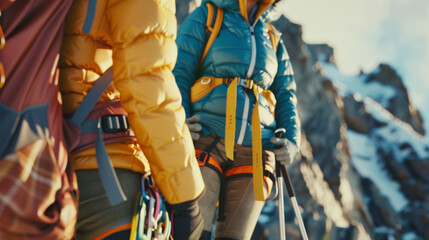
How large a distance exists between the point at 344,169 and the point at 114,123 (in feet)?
86.6

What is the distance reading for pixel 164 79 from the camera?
168 centimetres

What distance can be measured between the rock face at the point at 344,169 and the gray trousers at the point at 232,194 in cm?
642

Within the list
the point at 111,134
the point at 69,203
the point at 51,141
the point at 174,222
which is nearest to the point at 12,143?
the point at 51,141

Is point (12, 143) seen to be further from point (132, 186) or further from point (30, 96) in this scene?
point (132, 186)

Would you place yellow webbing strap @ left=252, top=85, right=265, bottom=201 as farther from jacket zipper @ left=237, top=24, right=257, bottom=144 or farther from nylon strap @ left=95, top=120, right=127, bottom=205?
nylon strap @ left=95, top=120, right=127, bottom=205

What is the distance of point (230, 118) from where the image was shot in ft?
10.3

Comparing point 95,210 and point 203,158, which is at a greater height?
point 95,210

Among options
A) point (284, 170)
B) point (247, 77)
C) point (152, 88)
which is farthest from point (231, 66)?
point (152, 88)

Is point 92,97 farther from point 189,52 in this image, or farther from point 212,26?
point 212,26

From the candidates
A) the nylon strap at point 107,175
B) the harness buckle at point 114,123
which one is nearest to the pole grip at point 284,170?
the harness buckle at point 114,123

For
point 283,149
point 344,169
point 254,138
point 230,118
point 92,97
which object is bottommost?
point 344,169

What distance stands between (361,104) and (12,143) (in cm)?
5231

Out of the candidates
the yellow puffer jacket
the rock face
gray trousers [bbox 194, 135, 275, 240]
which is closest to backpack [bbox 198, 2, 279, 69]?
gray trousers [bbox 194, 135, 275, 240]

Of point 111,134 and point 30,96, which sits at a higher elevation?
point 30,96
